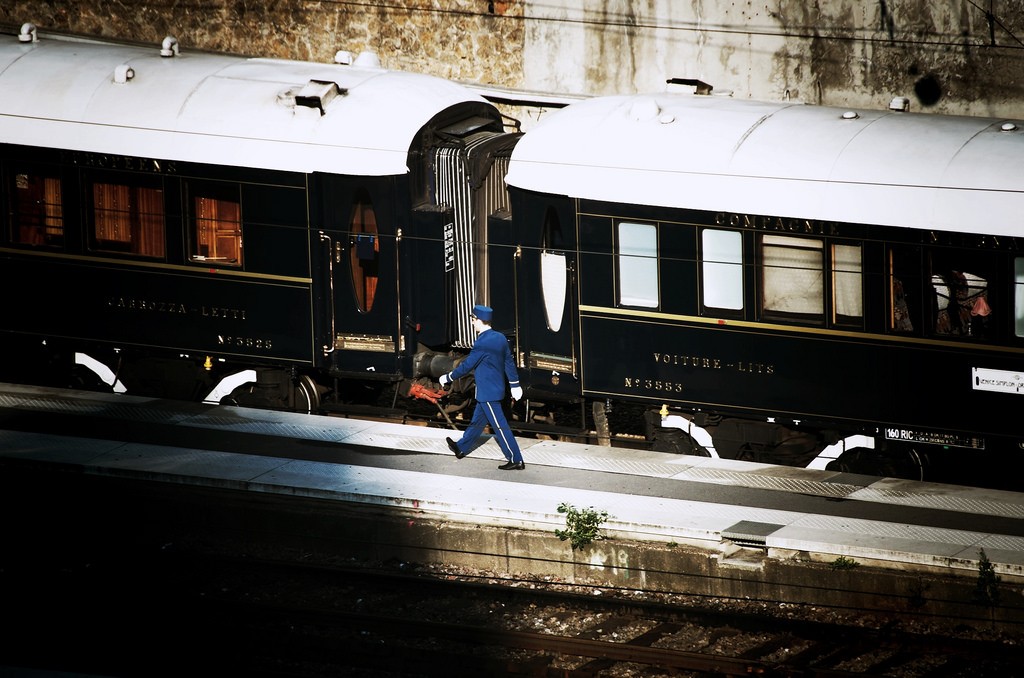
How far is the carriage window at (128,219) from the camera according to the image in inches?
640

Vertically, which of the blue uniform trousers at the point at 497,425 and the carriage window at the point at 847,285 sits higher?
the carriage window at the point at 847,285

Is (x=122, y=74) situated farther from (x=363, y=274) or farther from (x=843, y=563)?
(x=843, y=563)

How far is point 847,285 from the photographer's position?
1361cm

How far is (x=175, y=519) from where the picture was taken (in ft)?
46.2

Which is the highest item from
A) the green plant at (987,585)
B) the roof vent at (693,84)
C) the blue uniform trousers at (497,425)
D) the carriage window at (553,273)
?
the roof vent at (693,84)

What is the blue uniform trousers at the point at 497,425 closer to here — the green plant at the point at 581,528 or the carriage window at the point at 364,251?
the green plant at the point at 581,528

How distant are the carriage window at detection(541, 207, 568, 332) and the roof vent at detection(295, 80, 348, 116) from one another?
2748 millimetres

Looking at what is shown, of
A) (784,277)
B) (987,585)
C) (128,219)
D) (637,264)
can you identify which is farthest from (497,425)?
(128,219)

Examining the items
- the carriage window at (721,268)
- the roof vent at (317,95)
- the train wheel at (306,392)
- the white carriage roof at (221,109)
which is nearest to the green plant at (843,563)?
the carriage window at (721,268)

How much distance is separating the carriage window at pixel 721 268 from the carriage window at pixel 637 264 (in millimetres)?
508

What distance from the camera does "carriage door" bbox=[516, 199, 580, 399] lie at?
14969 millimetres

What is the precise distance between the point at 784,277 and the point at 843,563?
3.09 m

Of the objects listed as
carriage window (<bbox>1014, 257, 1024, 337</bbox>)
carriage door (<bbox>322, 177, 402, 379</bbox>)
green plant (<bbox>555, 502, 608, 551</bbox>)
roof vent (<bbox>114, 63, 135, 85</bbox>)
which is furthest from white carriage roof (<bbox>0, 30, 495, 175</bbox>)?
carriage window (<bbox>1014, 257, 1024, 337</bbox>)

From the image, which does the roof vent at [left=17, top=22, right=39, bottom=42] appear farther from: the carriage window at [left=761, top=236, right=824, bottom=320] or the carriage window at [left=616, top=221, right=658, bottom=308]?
the carriage window at [left=761, top=236, right=824, bottom=320]
